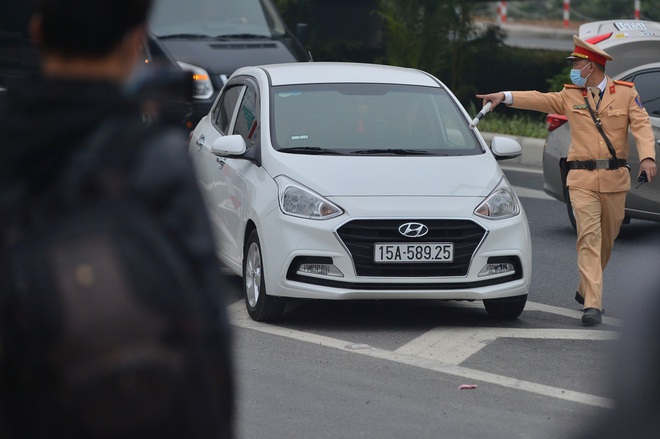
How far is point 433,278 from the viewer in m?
7.20

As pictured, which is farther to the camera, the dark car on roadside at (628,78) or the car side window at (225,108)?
the dark car on roadside at (628,78)

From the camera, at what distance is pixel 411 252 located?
23.4 ft

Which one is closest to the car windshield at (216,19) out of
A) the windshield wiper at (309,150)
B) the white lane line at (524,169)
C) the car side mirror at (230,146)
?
the white lane line at (524,169)

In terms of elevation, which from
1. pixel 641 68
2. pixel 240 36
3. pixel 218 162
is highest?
pixel 218 162

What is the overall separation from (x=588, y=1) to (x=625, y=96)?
30.8 metres

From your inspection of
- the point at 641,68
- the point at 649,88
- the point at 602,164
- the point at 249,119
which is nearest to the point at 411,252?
the point at 602,164

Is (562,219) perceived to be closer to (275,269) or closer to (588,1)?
(275,269)

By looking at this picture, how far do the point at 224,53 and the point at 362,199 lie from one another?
6504mm

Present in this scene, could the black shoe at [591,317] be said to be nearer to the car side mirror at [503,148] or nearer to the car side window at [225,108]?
the car side mirror at [503,148]

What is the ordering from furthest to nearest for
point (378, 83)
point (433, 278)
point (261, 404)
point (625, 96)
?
point (378, 83) → point (625, 96) → point (433, 278) → point (261, 404)

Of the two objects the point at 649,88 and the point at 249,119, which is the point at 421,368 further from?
the point at 649,88

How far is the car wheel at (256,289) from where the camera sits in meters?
7.39

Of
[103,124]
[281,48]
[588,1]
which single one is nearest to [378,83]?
[281,48]

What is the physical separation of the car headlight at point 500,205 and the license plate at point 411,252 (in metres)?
0.32
